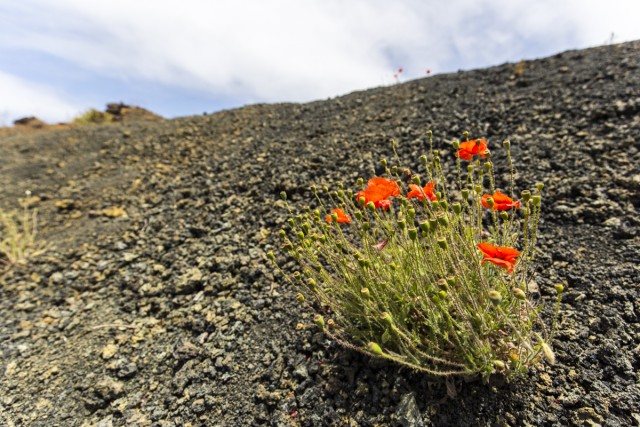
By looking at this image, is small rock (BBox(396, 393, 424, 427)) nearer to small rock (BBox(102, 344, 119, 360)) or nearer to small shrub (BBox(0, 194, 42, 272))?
small rock (BBox(102, 344, 119, 360))

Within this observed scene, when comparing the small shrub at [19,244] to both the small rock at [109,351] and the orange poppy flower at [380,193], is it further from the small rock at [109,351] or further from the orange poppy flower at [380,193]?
the orange poppy flower at [380,193]

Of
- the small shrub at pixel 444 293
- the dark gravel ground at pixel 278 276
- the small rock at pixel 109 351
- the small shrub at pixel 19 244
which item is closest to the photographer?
the small shrub at pixel 444 293

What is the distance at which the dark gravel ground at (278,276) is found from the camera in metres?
1.81

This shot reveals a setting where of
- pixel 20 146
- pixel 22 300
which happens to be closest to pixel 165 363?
pixel 22 300

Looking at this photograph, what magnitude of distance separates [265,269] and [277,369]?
3.15 feet

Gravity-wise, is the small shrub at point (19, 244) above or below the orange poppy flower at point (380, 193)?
below

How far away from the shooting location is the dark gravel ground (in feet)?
5.95

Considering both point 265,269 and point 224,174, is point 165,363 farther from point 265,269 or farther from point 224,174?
point 224,174

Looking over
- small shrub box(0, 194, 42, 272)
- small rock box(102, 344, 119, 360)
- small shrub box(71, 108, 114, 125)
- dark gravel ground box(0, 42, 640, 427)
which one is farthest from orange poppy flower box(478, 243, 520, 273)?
small shrub box(71, 108, 114, 125)

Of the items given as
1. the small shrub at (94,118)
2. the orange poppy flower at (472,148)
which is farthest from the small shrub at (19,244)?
the small shrub at (94,118)

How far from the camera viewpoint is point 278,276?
2.91 m

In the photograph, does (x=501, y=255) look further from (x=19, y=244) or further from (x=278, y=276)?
(x=19, y=244)

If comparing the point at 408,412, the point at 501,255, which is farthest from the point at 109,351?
the point at 501,255

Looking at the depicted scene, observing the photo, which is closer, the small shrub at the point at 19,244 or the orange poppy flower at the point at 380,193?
the orange poppy flower at the point at 380,193
